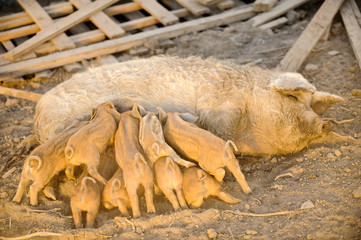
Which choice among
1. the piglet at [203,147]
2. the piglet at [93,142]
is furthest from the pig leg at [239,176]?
the piglet at [93,142]

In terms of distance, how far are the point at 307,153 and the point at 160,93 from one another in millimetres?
1513

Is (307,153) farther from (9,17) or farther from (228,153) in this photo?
(9,17)

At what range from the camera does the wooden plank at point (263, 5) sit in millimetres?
6816

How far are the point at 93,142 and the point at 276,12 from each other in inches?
172

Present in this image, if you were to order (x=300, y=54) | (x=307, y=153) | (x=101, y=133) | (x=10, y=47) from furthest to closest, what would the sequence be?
(x=10, y=47) → (x=300, y=54) → (x=307, y=153) → (x=101, y=133)

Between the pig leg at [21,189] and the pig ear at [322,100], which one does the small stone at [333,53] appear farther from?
the pig leg at [21,189]

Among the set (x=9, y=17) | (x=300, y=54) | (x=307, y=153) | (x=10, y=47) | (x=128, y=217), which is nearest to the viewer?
(x=128, y=217)

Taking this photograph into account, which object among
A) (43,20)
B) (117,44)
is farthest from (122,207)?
(43,20)

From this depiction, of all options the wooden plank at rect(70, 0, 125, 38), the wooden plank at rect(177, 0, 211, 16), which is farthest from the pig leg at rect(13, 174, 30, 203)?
the wooden plank at rect(177, 0, 211, 16)

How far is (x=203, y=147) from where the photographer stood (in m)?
3.49

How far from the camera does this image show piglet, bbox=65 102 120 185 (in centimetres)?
346

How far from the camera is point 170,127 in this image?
12.2 feet

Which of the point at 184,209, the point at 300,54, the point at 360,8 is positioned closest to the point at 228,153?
the point at 184,209

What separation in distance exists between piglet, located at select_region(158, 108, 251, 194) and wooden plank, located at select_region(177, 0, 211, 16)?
3.30m
